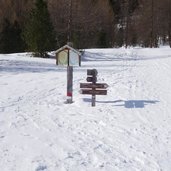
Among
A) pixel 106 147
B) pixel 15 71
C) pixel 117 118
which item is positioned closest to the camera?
pixel 106 147

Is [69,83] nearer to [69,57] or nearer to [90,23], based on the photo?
[69,57]

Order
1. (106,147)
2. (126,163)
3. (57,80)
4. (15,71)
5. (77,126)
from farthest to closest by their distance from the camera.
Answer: (15,71)
(57,80)
(77,126)
(106,147)
(126,163)

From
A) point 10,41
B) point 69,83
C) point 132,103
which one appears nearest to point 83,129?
point 69,83

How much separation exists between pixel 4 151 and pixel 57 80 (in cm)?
810

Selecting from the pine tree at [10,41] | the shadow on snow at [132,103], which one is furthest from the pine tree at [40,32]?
the pine tree at [10,41]

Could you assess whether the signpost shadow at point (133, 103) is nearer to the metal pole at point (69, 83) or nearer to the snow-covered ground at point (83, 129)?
the snow-covered ground at point (83, 129)

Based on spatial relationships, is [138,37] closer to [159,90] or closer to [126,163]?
[159,90]

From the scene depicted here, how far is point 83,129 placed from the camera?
8297 mm

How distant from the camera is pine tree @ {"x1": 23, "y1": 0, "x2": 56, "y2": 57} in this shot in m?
26.5

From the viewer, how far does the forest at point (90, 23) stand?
123 ft

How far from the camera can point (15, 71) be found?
17.2 meters

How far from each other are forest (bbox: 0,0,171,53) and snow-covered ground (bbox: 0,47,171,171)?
15.5 metres

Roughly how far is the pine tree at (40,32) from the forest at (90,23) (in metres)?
0.13

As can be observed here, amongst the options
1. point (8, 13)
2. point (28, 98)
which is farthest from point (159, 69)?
point (8, 13)
